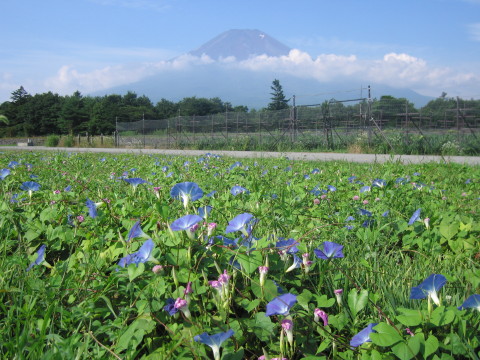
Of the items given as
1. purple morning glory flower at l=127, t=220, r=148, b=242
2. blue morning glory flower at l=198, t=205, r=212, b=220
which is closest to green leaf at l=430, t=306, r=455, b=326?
blue morning glory flower at l=198, t=205, r=212, b=220

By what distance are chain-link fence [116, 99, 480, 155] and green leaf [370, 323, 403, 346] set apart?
1338 cm

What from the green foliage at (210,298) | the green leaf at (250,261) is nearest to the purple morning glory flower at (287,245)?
the green foliage at (210,298)

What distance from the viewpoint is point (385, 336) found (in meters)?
1.00

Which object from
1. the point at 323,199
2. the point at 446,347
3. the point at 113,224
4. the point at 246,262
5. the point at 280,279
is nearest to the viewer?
the point at 446,347

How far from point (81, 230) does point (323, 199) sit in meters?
1.81

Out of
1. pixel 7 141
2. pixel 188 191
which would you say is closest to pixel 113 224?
pixel 188 191

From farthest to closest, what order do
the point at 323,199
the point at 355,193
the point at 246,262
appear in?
the point at 355,193, the point at 323,199, the point at 246,262

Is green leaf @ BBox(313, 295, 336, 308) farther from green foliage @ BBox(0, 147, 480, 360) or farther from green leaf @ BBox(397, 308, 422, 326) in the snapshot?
green leaf @ BBox(397, 308, 422, 326)

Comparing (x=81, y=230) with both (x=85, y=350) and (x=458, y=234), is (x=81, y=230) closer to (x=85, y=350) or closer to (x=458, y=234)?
(x=85, y=350)

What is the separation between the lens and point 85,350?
1.06m

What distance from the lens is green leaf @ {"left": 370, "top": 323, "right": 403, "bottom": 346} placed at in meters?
0.99

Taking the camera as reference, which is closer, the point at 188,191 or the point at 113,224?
the point at 188,191

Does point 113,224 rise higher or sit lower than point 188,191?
lower

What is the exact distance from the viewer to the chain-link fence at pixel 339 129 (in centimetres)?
1662
